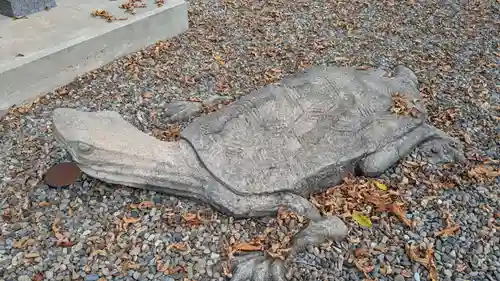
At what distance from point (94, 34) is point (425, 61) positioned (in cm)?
332

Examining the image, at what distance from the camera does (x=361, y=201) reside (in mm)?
3064

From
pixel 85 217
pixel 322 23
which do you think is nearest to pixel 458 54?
pixel 322 23

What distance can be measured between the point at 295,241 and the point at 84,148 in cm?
130

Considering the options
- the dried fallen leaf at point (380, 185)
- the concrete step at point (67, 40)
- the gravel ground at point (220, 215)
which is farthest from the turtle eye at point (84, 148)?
the dried fallen leaf at point (380, 185)

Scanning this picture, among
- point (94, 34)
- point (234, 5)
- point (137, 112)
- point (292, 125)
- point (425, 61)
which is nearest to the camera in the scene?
point (292, 125)

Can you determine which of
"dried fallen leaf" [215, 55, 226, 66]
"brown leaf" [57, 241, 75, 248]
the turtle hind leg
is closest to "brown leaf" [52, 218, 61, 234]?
"brown leaf" [57, 241, 75, 248]

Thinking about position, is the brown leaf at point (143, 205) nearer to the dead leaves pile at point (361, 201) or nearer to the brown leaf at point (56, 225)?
the brown leaf at point (56, 225)

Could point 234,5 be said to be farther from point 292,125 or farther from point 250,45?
point 292,125

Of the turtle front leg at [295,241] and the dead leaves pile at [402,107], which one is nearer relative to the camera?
the turtle front leg at [295,241]

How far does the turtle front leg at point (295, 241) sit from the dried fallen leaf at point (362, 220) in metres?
0.14

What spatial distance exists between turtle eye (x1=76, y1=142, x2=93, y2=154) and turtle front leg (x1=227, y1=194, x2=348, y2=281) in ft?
3.42

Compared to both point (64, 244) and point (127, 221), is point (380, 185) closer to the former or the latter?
point (127, 221)

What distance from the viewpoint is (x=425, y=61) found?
4.90 metres

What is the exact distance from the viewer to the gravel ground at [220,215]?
8.80ft
